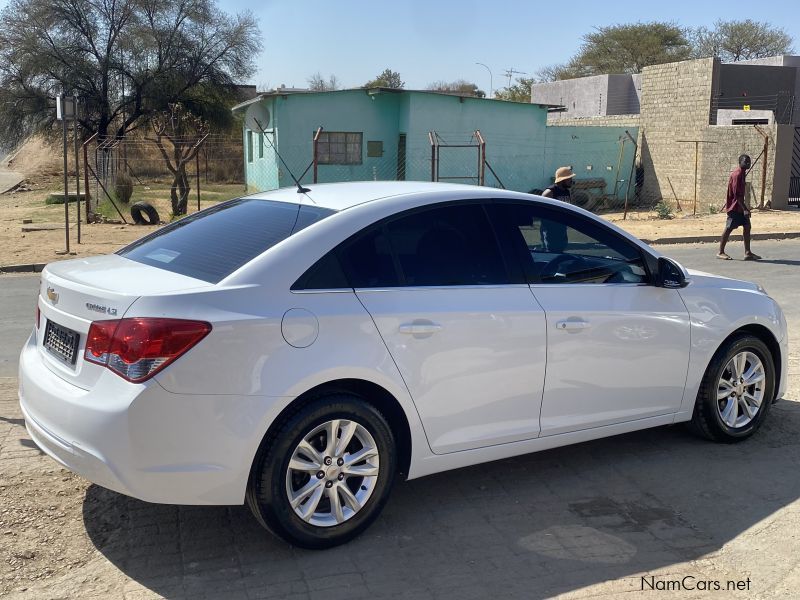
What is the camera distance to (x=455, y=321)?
4168 millimetres

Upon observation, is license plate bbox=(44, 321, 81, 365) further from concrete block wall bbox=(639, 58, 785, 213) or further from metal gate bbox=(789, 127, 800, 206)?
metal gate bbox=(789, 127, 800, 206)

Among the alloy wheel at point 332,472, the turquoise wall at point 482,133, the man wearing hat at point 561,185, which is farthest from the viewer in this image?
the turquoise wall at point 482,133

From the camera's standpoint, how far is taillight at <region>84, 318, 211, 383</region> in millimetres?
3482

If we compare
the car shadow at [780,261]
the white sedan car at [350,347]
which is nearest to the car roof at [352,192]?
the white sedan car at [350,347]

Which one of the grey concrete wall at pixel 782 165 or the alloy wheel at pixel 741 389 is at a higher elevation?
the grey concrete wall at pixel 782 165

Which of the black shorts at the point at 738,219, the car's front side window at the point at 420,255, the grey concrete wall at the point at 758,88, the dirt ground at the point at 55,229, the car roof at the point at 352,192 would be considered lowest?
the dirt ground at the point at 55,229

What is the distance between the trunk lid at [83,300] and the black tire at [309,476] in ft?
2.44

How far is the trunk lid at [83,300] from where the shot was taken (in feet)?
12.0

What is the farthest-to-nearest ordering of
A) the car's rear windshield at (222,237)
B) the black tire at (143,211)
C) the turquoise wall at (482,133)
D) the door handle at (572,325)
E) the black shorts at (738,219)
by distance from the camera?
the turquoise wall at (482,133) → the black tire at (143,211) → the black shorts at (738,219) → the door handle at (572,325) → the car's rear windshield at (222,237)

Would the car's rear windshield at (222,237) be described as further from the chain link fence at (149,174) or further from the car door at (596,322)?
the chain link fence at (149,174)

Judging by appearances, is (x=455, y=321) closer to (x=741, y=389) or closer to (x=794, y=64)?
(x=741, y=389)

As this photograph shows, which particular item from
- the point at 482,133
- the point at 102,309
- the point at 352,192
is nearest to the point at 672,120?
the point at 482,133

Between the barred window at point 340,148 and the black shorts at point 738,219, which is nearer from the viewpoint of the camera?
the black shorts at point 738,219

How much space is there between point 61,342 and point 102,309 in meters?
0.44
